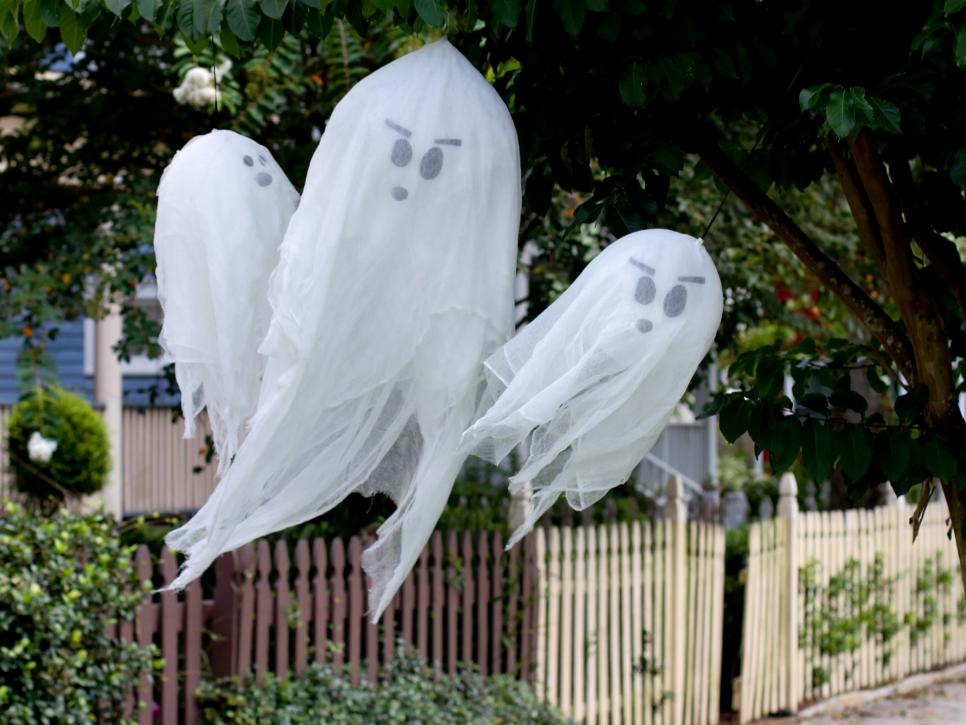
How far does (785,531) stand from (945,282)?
19.0ft

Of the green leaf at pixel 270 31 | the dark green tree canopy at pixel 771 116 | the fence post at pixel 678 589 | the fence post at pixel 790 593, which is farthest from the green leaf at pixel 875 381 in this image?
the fence post at pixel 790 593

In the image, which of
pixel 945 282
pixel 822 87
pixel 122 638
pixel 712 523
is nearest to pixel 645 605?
pixel 712 523

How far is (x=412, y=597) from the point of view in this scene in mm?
6188

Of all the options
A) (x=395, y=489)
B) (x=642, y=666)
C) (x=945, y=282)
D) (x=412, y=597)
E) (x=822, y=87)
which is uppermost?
(x=822, y=87)

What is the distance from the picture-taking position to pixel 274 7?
7.13ft

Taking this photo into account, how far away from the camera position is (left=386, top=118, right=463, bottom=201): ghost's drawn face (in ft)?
6.66

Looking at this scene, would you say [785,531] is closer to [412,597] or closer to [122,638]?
[412,597]

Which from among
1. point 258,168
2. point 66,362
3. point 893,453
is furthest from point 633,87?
point 66,362

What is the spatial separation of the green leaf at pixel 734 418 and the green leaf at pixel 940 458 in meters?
0.38

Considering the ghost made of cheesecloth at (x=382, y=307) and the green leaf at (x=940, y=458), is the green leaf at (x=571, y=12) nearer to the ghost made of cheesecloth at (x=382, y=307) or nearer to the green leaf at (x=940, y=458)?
the ghost made of cheesecloth at (x=382, y=307)

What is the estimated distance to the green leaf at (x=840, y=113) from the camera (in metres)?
2.21

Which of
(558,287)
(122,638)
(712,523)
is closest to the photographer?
(122,638)

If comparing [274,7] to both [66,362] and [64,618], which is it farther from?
[66,362]

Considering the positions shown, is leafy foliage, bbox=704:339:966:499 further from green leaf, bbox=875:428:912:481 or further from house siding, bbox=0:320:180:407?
house siding, bbox=0:320:180:407
